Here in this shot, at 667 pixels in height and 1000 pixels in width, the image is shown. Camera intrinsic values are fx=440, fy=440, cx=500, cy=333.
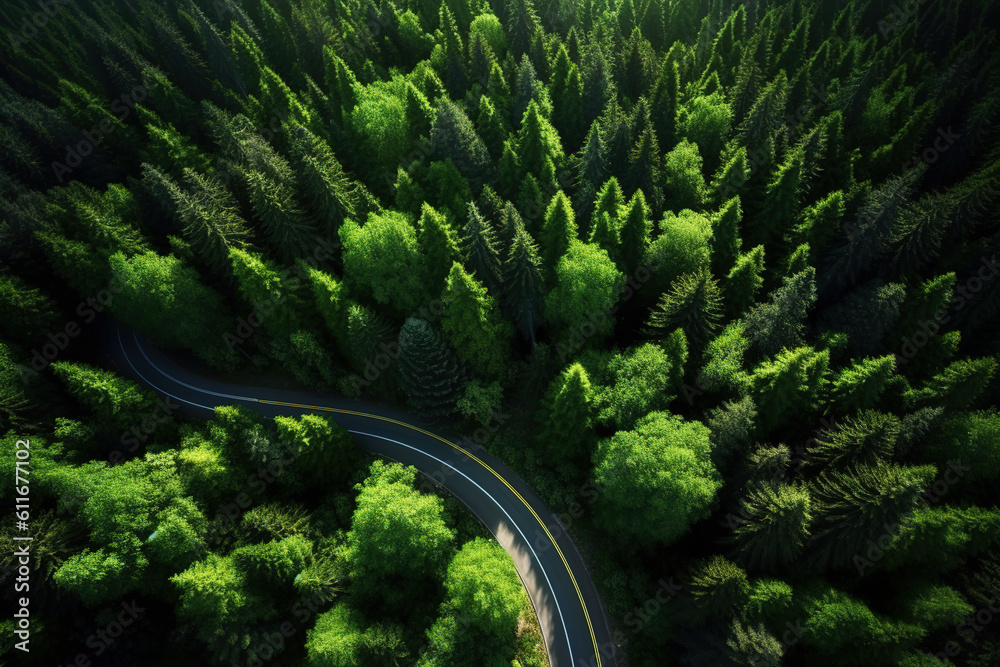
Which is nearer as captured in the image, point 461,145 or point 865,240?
point 865,240

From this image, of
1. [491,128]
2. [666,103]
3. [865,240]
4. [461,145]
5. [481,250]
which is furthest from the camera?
[666,103]

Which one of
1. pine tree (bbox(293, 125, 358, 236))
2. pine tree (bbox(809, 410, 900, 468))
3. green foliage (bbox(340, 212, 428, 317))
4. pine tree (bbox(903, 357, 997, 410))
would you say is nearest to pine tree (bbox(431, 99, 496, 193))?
green foliage (bbox(340, 212, 428, 317))

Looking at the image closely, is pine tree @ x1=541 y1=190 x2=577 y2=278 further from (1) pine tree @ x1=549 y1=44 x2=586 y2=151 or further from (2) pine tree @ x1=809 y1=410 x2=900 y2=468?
(2) pine tree @ x1=809 y1=410 x2=900 y2=468

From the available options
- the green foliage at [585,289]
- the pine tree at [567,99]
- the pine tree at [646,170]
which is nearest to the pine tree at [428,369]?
the green foliage at [585,289]

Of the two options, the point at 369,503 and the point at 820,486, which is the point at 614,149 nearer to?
the point at 820,486

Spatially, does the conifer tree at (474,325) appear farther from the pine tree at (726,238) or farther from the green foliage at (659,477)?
the pine tree at (726,238)

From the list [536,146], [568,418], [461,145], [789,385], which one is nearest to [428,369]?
[568,418]

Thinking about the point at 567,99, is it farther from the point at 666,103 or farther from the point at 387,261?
the point at 387,261
